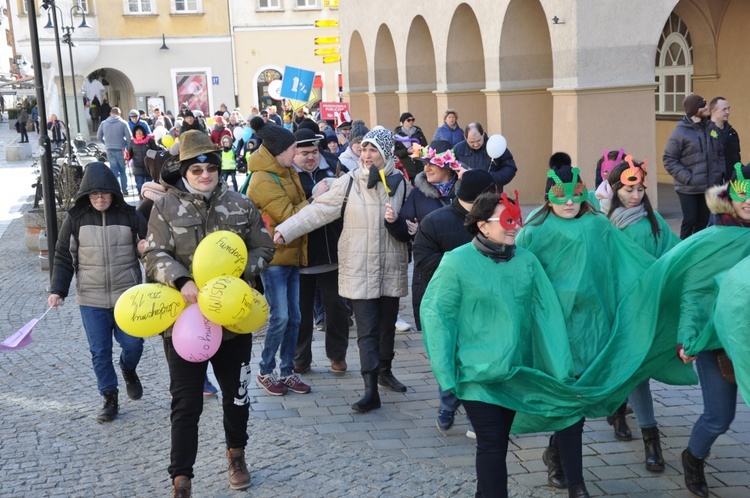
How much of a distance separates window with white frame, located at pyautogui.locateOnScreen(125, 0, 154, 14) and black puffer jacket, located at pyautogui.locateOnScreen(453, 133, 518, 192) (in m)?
39.2

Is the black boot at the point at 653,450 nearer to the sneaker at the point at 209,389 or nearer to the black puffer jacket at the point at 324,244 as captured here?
the black puffer jacket at the point at 324,244

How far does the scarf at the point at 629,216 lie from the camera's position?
629cm

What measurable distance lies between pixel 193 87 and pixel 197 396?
147ft

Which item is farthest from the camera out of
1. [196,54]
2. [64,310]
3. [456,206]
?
[196,54]

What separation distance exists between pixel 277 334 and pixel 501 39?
A: 10.6 metres

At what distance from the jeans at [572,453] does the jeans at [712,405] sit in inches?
26.8

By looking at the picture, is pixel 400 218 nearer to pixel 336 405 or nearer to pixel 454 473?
pixel 336 405

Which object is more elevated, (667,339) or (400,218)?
(400,218)

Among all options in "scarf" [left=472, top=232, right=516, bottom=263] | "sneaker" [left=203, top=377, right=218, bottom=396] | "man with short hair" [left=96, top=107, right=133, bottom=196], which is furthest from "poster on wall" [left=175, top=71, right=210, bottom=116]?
"scarf" [left=472, top=232, right=516, bottom=263]

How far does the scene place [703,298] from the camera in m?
5.29

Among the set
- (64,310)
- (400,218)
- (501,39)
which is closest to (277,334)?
(400,218)

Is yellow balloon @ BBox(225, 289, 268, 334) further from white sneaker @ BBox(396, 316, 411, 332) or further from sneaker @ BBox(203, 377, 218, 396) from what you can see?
white sneaker @ BBox(396, 316, 411, 332)

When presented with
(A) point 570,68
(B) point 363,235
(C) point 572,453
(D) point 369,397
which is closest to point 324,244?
(B) point 363,235

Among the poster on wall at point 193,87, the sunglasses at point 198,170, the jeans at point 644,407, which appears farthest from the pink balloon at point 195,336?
the poster on wall at point 193,87
